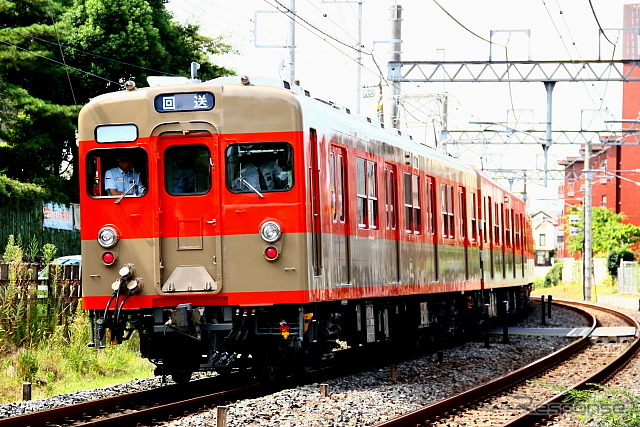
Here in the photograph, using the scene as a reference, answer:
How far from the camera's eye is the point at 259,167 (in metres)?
12.0

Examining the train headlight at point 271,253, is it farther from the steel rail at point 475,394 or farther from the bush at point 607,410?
the bush at point 607,410

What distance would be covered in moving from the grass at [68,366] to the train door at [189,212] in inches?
112

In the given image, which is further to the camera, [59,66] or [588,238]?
[588,238]

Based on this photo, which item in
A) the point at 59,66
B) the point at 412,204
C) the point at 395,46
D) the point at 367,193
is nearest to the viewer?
the point at 367,193

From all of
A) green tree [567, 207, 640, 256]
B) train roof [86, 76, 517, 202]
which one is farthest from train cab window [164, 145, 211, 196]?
green tree [567, 207, 640, 256]

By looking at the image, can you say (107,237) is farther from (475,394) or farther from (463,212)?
(463,212)

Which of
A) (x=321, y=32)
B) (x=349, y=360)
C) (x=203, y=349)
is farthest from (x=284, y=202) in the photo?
(x=321, y=32)

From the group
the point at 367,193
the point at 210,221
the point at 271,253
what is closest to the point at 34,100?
the point at 367,193

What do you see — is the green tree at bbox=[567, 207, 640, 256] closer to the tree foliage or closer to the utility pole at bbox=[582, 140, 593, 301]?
the utility pole at bbox=[582, 140, 593, 301]

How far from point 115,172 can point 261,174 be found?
1619 millimetres

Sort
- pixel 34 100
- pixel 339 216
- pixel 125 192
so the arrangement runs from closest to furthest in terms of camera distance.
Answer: pixel 125 192 → pixel 339 216 → pixel 34 100

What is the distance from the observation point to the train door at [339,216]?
1297 cm

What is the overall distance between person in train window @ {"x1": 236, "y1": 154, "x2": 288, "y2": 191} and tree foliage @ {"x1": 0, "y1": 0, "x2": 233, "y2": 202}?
18.1m

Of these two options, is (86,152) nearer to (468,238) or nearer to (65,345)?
(65,345)
